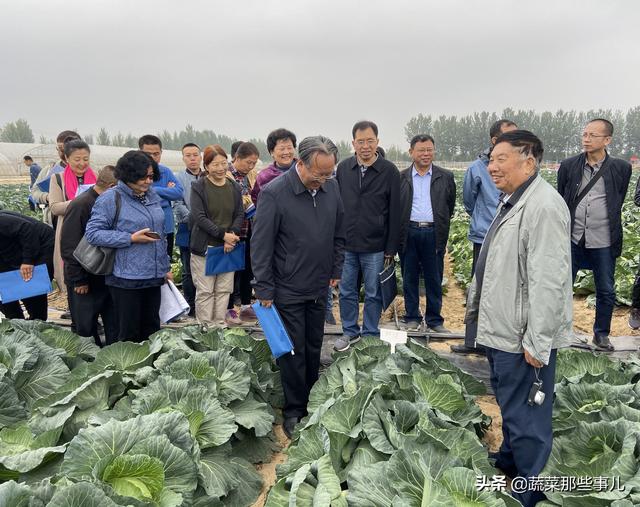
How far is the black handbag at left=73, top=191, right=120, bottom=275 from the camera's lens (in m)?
3.58

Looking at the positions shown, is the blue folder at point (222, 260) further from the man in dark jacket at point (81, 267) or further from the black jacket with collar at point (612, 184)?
the black jacket with collar at point (612, 184)

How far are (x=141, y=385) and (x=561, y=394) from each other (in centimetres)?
278

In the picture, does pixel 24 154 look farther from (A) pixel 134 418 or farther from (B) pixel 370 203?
(A) pixel 134 418

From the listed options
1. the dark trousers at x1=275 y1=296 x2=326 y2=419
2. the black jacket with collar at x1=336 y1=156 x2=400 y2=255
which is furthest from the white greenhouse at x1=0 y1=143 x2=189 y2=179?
the dark trousers at x1=275 y1=296 x2=326 y2=419

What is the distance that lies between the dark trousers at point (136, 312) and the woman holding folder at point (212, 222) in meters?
0.66

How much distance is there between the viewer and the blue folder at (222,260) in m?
4.43

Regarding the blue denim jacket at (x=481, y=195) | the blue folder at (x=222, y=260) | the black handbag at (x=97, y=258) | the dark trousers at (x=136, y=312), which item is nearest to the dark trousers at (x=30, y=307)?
the black handbag at (x=97, y=258)

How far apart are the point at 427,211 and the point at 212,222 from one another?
2068 mm

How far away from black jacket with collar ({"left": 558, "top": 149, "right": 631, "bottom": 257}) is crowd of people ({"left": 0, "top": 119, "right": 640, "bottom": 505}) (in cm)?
2

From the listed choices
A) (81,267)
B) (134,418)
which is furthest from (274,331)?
(81,267)

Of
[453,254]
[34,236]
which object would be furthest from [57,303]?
[453,254]

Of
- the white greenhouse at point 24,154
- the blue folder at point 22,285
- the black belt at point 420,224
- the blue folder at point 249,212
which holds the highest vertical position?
the white greenhouse at point 24,154

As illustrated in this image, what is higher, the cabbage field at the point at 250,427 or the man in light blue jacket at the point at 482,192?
the man in light blue jacket at the point at 482,192

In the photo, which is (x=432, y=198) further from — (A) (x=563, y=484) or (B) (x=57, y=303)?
(B) (x=57, y=303)
